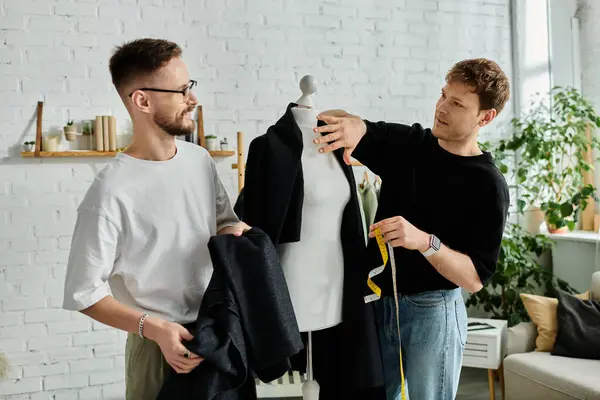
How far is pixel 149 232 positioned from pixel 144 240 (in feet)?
0.08

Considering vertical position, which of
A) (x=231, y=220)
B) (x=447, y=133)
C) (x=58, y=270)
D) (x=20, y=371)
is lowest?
(x=20, y=371)

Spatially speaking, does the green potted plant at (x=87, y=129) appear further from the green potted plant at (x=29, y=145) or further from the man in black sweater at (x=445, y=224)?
the man in black sweater at (x=445, y=224)

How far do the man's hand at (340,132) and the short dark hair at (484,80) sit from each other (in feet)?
1.18

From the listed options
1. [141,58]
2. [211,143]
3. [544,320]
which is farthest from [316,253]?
[544,320]

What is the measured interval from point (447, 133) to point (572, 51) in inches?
133

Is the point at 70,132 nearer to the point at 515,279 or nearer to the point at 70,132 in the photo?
the point at 70,132

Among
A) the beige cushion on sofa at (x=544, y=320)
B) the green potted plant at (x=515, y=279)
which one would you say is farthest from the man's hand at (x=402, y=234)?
the green potted plant at (x=515, y=279)

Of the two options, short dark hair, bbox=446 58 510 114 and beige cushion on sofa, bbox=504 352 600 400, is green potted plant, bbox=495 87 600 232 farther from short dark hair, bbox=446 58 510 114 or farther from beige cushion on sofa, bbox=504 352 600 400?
short dark hair, bbox=446 58 510 114

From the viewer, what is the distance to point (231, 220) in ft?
6.09

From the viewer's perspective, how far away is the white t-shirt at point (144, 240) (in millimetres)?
1556

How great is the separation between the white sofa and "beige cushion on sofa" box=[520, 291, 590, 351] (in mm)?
58

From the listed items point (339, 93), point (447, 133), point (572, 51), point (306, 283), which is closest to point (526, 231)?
point (572, 51)

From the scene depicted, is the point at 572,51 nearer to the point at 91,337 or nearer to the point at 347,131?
the point at 347,131

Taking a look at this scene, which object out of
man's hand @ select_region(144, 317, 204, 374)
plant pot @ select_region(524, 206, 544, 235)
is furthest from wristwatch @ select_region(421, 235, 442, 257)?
plant pot @ select_region(524, 206, 544, 235)
